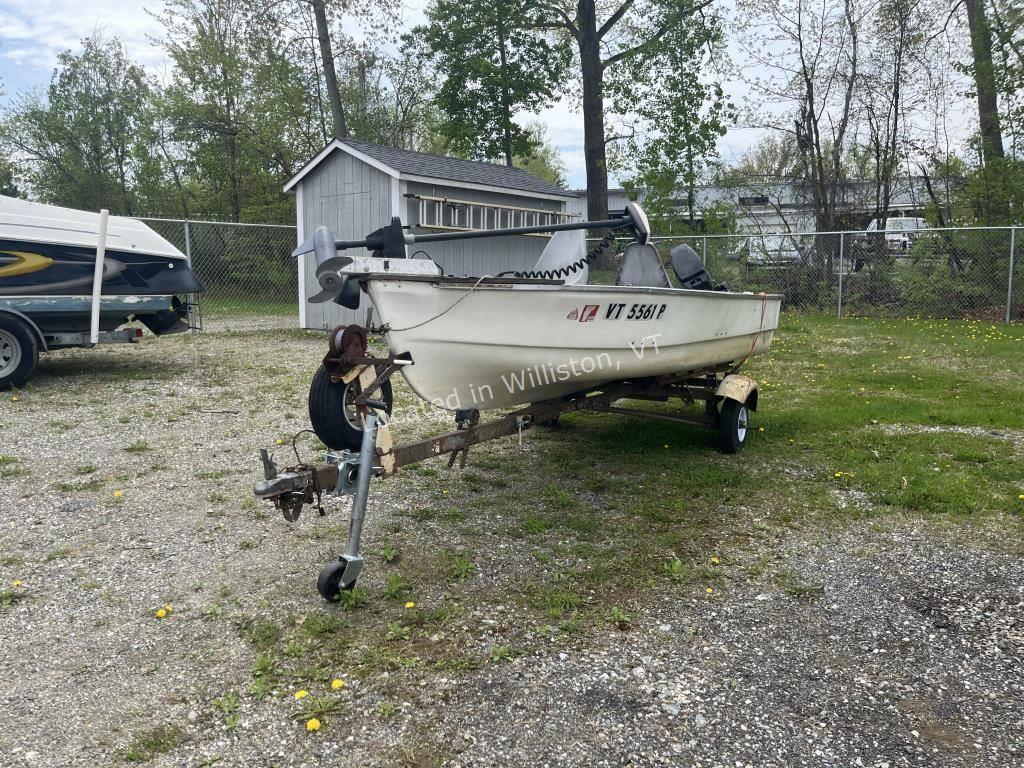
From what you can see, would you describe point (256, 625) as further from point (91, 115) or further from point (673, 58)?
point (91, 115)

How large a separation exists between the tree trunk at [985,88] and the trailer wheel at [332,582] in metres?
17.5

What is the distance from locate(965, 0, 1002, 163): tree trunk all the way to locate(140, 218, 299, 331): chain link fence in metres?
14.9

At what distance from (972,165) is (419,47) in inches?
759

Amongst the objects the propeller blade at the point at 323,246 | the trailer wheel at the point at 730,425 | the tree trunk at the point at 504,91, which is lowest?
the trailer wheel at the point at 730,425

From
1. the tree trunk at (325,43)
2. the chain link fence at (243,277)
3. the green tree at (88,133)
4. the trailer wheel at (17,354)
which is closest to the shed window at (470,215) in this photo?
the chain link fence at (243,277)

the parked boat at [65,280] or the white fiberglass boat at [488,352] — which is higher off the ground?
the parked boat at [65,280]

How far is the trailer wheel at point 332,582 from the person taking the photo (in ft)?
10.5

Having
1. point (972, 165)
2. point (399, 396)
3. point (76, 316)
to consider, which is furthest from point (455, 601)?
point (972, 165)

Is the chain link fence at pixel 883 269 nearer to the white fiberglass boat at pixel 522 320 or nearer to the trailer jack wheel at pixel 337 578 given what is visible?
the white fiberglass boat at pixel 522 320

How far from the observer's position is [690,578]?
3.57 meters

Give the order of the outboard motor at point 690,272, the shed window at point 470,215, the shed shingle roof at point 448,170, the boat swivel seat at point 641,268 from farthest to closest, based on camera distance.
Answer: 1. the shed window at point 470,215
2. the shed shingle roof at point 448,170
3. the outboard motor at point 690,272
4. the boat swivel seat at point 641,268

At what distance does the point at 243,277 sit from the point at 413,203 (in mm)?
5424

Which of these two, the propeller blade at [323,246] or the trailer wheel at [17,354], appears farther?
the trailer wheel at [17,354]

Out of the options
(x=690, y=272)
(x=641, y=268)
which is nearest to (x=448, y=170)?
(x=690, y=272)
